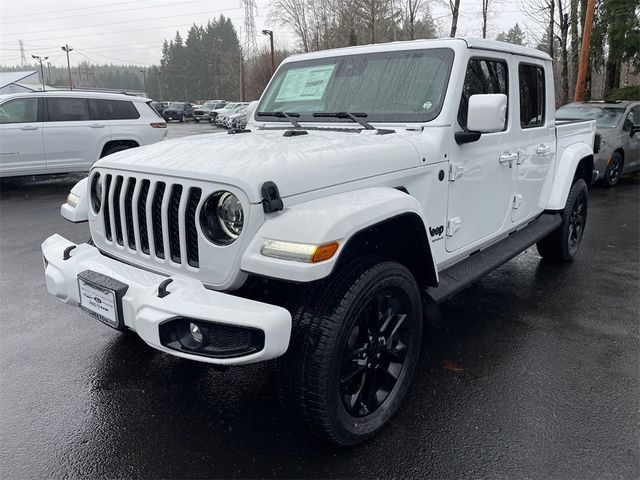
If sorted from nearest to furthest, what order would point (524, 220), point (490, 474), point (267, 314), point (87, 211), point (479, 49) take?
1. point (267, 314)
2. point (490, 474)
3. point (87, 211)
4. point (479, 49)
5. point (524, 220)

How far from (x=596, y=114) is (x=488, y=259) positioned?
28.8 feet

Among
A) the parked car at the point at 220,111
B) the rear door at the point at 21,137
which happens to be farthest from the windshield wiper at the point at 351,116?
the parked car at the point at 220,111

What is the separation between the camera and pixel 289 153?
2.55 metres

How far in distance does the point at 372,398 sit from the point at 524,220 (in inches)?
99.0

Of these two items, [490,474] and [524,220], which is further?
[524,220]

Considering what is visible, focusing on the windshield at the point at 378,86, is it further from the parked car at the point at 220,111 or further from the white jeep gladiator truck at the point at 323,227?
the parked car at the point at 220,111

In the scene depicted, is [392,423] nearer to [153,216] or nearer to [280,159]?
[280,159]

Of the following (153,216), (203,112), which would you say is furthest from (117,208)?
(203,112)

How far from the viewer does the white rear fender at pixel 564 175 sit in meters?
4.74

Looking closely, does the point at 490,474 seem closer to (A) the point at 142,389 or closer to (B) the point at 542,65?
(A) the point at 142,389

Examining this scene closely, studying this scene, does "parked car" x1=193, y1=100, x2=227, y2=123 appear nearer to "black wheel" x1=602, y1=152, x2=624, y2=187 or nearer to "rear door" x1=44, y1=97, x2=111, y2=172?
"rear door" x1=44, y1=97, x2=111, y2=172

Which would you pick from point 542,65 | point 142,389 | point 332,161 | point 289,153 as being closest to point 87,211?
point 142,389

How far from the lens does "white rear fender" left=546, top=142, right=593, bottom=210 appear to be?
4742mm

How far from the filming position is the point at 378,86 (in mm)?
3479
